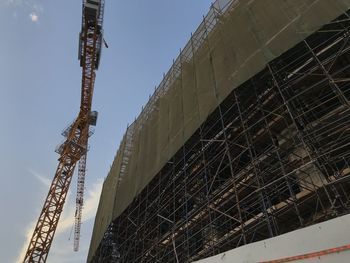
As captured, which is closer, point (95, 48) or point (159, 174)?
point (159, 174)

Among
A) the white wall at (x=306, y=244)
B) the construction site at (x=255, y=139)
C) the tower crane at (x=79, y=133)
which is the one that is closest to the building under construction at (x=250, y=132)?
the construction site at (x=255, y=139)

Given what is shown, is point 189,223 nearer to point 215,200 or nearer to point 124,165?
point 215,200

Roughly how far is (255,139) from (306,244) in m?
4.84

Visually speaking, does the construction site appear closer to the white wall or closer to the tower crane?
the white wall

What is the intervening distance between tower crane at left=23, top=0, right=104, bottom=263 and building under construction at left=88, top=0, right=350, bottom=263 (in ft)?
45.9

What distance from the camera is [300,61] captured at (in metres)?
9.80

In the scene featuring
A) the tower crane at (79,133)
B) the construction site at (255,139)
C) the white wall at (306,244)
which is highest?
the tower crane at (79,133)

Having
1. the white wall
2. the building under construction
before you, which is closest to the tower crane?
the building under construction

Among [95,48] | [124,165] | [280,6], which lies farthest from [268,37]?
[95,48]

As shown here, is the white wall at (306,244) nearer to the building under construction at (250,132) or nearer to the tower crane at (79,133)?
the building under construction at (250,132)

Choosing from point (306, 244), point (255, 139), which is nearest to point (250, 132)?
point (255, 139)

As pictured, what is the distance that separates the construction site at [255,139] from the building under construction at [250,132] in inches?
1.7

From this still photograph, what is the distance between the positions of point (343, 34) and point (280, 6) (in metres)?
2.10

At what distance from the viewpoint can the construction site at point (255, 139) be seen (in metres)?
7.73
